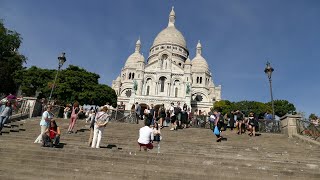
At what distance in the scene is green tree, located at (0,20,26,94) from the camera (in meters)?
34.9

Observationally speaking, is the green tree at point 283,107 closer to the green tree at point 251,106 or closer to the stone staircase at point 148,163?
the green tree at point 251,106

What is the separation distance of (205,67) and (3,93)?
151ft

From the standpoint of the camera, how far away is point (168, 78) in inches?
2318

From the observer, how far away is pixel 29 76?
41.9 meters

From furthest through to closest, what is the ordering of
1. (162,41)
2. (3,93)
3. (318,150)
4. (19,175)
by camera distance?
(162,41) < (3,93) < (318,150) < (19,175)

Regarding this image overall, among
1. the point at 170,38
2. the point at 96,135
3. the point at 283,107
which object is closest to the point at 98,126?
the point at 96,135

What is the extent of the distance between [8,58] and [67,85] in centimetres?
799

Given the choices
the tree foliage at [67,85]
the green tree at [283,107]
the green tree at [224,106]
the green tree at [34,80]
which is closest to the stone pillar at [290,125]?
the tree foliage at [67,85]

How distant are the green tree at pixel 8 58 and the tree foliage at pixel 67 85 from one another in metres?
1.01

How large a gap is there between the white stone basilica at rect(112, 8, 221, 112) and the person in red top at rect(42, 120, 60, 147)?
143 feet

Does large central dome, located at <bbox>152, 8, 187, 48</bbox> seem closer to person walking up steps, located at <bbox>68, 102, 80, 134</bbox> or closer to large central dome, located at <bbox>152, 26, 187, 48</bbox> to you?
large central dome, located at <bbox>152, 26, 187, 48</bbox>

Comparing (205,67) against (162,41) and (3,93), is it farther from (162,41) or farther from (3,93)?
(3,93)

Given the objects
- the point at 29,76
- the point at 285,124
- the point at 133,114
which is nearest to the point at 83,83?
the point at 29,76

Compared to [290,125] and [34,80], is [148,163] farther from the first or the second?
[34,80]
